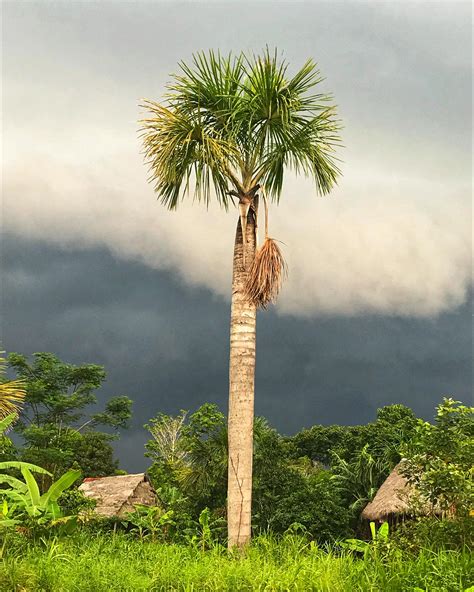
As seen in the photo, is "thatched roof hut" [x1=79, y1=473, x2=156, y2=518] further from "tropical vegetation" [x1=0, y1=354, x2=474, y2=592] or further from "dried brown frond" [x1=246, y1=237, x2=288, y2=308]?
"dried brown frond" [x1=246, y1=237, x2=288, y2=308]

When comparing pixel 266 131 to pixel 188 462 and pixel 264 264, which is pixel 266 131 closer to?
pixel 264 264

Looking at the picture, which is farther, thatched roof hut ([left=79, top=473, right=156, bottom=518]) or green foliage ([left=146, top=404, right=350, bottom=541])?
thatched roof hut ([left=79, top=473, right=156, bottom=518])

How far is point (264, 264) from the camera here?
12.5 metres

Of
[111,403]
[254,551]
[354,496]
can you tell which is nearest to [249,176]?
[254,551]

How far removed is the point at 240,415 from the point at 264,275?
7.70ft

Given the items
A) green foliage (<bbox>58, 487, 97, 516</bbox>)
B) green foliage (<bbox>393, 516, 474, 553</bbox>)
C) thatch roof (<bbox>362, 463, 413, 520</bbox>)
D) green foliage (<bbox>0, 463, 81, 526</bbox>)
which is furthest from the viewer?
thatch roof (<bbox>362, 463, 413, 520</bbox>)

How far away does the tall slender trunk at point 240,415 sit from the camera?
38.8ft

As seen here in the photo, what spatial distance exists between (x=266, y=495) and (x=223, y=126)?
30.0 feet

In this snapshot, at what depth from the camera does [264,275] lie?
1242 centimetres

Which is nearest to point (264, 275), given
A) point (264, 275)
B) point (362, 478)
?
point (264, 275)

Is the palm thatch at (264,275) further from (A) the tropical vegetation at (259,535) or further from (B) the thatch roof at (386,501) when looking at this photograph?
(B) the thatch roof at (386,501)

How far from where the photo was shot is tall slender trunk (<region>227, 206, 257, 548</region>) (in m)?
11.8

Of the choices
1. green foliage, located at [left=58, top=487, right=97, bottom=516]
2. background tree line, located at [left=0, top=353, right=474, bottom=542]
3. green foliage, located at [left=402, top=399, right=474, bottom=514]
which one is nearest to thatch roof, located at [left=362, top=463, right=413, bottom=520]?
background tree line, located at [left=0, top=353, right=474, bottom=542]

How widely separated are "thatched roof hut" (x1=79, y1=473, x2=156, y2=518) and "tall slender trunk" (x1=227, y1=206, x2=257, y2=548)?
504 inches
